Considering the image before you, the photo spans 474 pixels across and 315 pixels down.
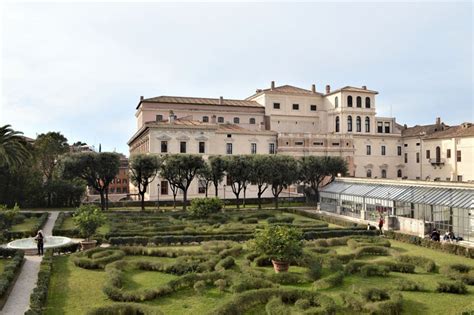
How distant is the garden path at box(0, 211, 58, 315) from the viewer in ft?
52.2

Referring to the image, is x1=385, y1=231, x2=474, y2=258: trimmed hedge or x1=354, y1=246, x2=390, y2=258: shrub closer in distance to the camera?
x1=385, y1=231, x2=474, y2=258: trimmed hedge

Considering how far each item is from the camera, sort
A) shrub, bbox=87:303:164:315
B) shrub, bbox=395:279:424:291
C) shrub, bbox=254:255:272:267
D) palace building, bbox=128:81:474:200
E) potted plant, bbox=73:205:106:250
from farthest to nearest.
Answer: palace building, bbox=128:81:474:200, potted plant, bbox=73:205:106:250, shrub, bbox=254:255:272:267, shrub, bbox=395:279:424:291, shrub, bbox=87:303:164:315

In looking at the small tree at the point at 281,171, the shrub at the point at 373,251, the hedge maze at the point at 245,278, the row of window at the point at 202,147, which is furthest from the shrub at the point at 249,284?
the row of window at the point at 202,147

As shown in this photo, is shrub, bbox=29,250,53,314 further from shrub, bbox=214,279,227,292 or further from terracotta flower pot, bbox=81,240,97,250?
shrub, bbox=214,279,227,292

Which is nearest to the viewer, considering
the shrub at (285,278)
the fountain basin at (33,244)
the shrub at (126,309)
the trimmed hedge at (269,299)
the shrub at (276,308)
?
the shrub at (126,309)

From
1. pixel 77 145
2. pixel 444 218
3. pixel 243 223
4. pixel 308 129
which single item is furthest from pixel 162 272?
pixel 77 145

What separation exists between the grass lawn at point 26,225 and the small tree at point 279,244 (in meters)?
22.0

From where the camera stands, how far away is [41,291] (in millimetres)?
16531

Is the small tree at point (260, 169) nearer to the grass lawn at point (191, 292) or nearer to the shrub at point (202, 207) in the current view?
the shrub at point (202, 207)

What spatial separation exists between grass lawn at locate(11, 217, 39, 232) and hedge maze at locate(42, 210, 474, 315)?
984 centimetres

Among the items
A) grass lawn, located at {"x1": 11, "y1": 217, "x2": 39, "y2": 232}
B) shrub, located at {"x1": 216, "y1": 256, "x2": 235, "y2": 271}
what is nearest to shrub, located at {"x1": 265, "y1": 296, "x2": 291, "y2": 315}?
shrub, located at {"x1": 216, "y1": 256, "x2": 235, "y2": 271}

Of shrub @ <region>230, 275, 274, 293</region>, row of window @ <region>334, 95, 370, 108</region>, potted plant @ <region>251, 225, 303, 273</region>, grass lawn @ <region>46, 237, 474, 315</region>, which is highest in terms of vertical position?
row of window @ <region>334, 95, 370, 108</region>

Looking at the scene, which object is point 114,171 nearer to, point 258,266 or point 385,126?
point 258,266

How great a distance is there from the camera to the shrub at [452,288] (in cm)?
1817
